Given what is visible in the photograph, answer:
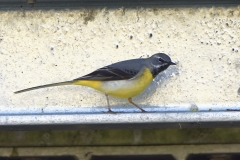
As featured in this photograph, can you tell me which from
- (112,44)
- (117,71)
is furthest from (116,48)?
(117,71)

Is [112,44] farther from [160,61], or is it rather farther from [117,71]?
[160,61]

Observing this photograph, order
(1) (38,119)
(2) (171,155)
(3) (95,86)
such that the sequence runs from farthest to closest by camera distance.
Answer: (3) (95,86) < (2) (171,155) < (1) (38,119)

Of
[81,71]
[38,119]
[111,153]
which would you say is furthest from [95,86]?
[38,119]

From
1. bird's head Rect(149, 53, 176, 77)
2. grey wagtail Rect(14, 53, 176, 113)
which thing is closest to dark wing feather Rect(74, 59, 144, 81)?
grey wagtail Rect(14, 53, 176, 113)

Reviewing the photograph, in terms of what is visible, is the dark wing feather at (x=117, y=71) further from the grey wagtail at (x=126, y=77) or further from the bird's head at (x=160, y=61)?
the bird's head at (x=160, y=61)

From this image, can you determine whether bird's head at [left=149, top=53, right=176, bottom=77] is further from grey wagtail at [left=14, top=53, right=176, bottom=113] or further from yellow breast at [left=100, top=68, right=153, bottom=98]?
yellow breast at [left=100, top=68, right=153, bottom=98]

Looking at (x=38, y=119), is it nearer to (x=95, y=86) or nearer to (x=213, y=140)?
(x=95, y=86)
